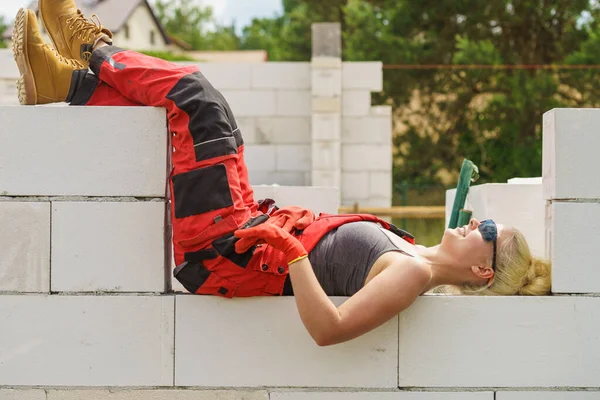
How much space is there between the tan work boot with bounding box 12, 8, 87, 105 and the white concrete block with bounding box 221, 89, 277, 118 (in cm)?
621

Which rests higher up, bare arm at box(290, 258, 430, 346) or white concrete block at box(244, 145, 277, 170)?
white concrete block at box(244, 145, 277, 170)

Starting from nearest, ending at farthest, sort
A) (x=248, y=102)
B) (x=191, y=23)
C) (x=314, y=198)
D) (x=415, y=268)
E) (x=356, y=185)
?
(x=415, y=268)
(x=314, y=198)
(x=248, y=102)
(x=356, y=185)
(x=191, y=23)

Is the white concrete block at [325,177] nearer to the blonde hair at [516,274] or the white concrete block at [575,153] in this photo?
the blonde hair at [516,274]

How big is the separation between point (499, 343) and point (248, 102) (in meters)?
6.73

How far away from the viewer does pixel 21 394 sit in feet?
9.65

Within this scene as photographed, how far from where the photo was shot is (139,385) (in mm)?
2955

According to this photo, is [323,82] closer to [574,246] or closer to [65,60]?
[65,60]

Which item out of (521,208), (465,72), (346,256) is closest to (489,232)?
(346,256)

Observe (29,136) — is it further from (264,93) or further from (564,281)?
(264,93)

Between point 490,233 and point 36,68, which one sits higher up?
point 36,68

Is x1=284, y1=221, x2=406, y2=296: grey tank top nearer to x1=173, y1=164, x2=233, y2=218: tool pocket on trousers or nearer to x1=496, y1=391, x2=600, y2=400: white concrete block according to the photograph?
x1=173, y1=164, x2=233, y2=218: tool pocket on trousers

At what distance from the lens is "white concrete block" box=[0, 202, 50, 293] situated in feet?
9.46

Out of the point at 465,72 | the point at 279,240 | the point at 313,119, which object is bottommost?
the point at 279,240

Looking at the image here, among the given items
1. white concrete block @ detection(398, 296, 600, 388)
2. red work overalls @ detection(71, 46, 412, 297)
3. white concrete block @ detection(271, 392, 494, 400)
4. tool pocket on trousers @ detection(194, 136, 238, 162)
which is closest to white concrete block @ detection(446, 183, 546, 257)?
white concrete block @ detection(398, 296, 600, 388)
